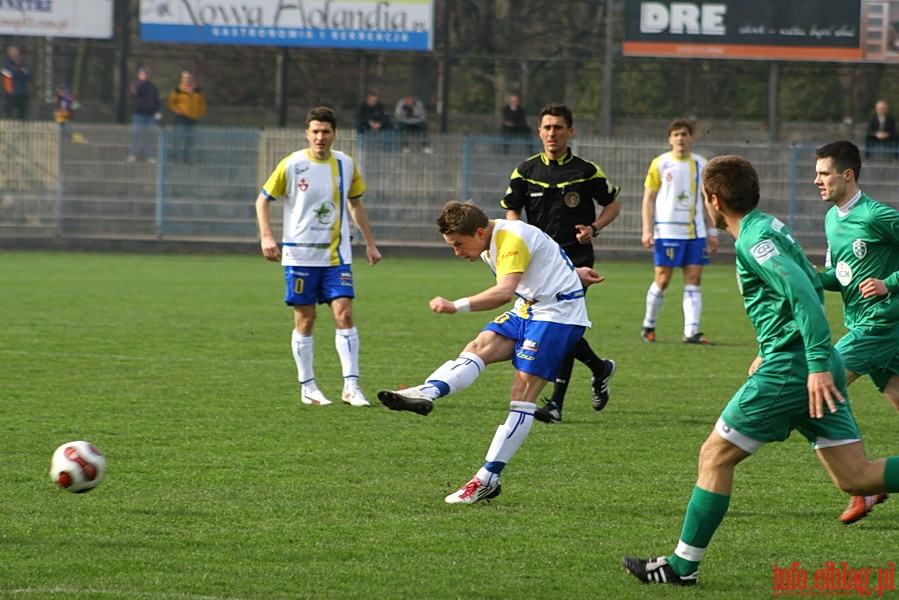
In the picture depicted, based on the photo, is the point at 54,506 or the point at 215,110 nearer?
the point at 54,506

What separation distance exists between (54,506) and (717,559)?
3.07 metres

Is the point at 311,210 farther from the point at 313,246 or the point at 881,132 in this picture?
the point at 881,132

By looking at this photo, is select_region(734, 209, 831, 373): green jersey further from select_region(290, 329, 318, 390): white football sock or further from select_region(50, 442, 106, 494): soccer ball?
select_region(290, 329, 318, 390): white football sock

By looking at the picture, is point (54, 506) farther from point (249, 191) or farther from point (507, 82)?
point (507, 82)

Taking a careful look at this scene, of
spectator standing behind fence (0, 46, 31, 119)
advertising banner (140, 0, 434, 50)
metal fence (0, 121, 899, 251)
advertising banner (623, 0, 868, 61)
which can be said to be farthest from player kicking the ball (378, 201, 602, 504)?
spectator standing behind fence (0, 46, 31, 119)

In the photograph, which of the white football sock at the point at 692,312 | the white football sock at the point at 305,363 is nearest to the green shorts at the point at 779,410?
the white football sock at the point at 305,363

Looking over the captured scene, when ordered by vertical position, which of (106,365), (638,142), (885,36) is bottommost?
(106,365)

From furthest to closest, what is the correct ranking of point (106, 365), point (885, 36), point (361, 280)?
point (885, 36) → point (361, 280) → point (106, 365)

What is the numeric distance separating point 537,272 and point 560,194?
2474 mm

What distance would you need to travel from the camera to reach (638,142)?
1078 inches

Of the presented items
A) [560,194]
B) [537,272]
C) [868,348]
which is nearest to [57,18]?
[560,194]

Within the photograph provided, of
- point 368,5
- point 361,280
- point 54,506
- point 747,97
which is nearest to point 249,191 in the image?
point 368,5

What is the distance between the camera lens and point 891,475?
4.92 meters

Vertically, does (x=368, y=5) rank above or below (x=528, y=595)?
above
